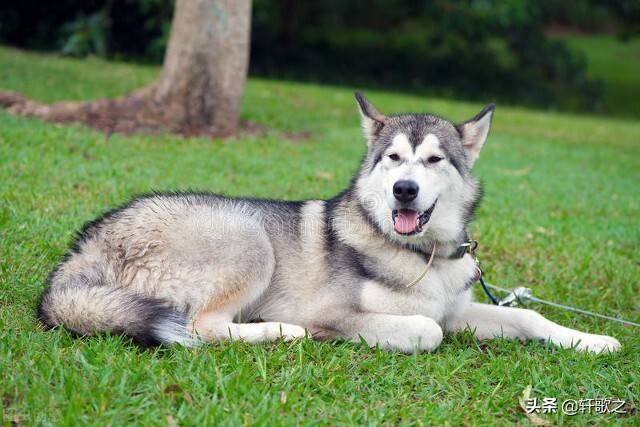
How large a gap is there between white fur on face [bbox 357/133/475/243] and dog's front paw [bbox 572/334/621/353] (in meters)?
1.01

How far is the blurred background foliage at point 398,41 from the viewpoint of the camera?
859 inches

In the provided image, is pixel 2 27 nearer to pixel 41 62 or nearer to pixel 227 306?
pixel 41 62

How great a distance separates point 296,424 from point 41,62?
1425 cm

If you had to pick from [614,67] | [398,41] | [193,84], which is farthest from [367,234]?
[614,67]

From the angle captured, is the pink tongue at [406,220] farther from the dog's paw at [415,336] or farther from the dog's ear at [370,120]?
the dog's ear at [370,120]

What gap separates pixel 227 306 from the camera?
4.07 meters

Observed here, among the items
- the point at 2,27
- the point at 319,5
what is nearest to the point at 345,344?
the point at 2,27

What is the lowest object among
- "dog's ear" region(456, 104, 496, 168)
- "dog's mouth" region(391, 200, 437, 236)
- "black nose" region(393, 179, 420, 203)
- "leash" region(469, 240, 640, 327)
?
"leash" region(469, 240, 640, 327)

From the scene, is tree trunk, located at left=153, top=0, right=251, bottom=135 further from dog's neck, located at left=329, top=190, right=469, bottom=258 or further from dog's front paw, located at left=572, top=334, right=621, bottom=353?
dog's front paw, located at left=572, top=334, right=621, bottom=353

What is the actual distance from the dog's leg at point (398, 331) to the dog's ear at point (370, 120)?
1247 millimetres

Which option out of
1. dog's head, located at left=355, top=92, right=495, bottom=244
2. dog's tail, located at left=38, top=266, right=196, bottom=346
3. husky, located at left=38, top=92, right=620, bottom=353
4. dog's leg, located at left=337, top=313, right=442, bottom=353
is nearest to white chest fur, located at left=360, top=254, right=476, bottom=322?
husky, located at left=38, top=92, right=620, bottom=353

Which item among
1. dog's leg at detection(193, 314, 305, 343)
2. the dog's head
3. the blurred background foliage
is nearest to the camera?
dog's leg at detection(193, 314, 305, 343)

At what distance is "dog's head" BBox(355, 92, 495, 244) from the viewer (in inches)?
158

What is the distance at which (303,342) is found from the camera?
394cm
